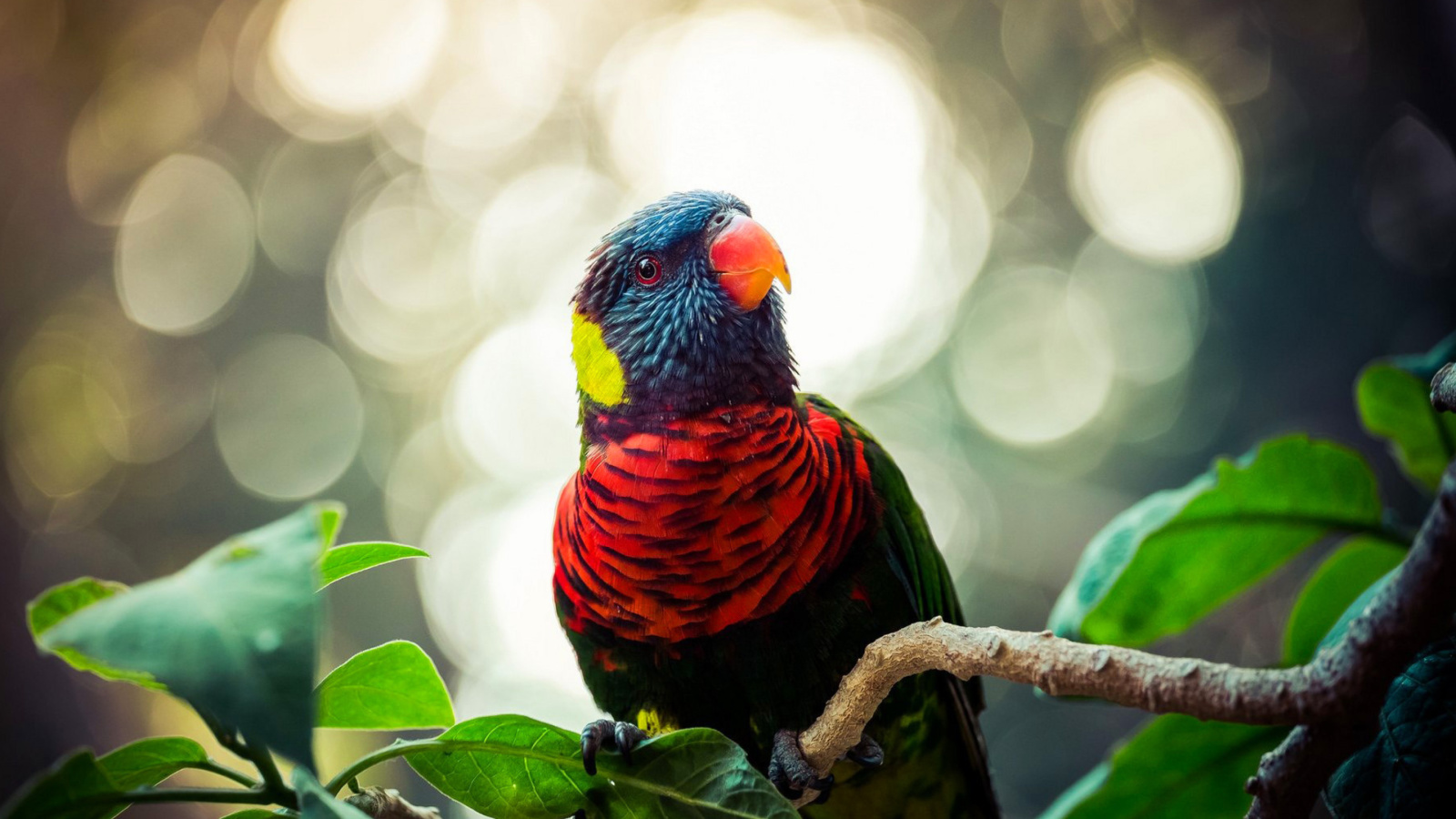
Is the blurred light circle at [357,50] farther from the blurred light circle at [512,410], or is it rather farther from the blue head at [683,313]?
the blue head at [683,313]

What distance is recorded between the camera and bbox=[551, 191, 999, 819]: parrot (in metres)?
1.14

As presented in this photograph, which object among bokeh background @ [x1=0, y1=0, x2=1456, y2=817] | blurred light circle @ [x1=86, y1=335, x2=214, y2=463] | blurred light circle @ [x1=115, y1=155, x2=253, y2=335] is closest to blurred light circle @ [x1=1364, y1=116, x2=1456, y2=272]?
bokeh background @ [x1=0, y1=0, x2=1456, y2=817]

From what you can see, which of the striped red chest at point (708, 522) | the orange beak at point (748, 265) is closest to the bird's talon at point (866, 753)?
the striped red chest at point (708, 522)

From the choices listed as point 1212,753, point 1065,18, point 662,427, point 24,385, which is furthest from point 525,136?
point 1212,753

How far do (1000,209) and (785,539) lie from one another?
367 cm

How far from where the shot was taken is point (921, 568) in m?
1.28

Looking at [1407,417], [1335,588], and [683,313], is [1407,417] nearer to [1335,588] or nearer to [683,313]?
[1335,588]

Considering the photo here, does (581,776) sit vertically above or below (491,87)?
below

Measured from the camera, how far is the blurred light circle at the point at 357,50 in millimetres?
Result: 4105

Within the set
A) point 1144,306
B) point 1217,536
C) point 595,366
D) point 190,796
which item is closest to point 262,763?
point 190,796

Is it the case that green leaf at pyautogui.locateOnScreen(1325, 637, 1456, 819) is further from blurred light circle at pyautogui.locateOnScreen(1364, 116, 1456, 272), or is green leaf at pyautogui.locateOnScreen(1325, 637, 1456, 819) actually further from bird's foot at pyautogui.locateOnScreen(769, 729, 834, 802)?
blurred light circle at pyautogui.locateOnScreen(1364, 116, 1456, 272)

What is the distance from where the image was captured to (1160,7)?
3979mm

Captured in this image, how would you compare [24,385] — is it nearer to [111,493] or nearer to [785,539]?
[111,493]

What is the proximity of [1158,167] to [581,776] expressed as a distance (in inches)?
156
